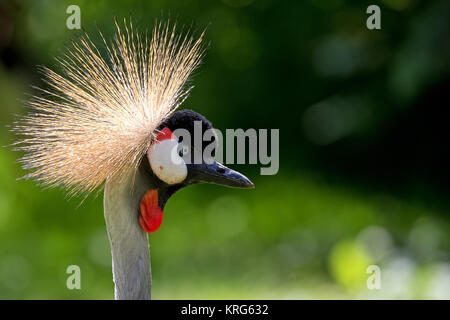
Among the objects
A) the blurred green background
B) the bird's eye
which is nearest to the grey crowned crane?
the bird's eye

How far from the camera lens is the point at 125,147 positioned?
154 centimetres

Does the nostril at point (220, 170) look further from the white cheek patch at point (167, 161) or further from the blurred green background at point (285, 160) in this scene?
the blurred green background at point (285, 160)

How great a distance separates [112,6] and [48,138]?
2219 millimetres

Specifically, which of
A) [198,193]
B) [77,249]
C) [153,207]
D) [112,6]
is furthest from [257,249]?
[153,207]

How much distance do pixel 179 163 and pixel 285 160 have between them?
2.44 meters

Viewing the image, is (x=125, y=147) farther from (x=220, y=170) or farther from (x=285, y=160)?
(x=285, y=160)

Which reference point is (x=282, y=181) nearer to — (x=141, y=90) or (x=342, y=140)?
(x=342, y=140)

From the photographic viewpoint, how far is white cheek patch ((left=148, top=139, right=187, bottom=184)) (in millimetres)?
1547

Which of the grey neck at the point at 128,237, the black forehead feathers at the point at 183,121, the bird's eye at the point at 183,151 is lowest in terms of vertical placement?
the grey neck at the point at 128,237

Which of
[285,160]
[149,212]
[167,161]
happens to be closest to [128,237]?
[149,212]

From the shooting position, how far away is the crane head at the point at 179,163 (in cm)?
155

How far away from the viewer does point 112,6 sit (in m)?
3.66

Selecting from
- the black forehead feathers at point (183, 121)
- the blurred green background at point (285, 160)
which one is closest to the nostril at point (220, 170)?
the black forehead feathers at point (183, 121)

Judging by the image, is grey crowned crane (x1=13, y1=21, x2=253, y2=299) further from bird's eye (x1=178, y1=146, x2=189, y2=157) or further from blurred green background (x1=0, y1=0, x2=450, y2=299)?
blurred green background (x1=0, y1=0, x2=450, y2=299)
